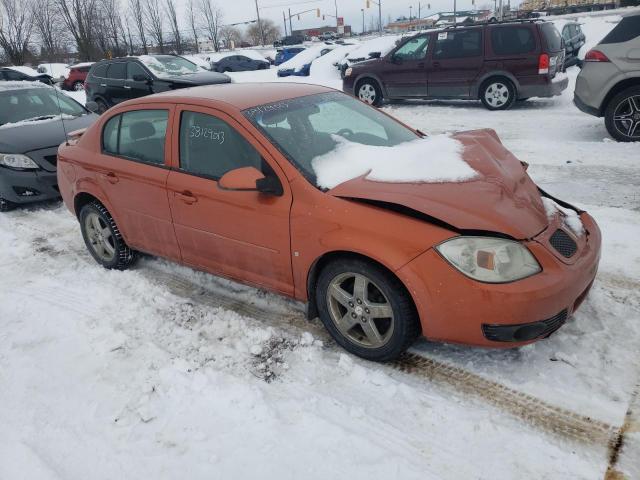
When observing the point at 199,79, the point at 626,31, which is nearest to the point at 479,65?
the point at 626,31

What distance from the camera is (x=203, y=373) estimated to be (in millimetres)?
2994

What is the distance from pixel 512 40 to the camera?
9.77m

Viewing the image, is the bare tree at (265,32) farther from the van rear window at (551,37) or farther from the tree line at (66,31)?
the van rear window at (551,37)

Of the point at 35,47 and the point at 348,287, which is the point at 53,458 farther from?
the point at 35,47

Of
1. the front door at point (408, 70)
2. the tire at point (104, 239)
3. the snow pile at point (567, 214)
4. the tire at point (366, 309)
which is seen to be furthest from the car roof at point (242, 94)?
the front door at point (408, 70)

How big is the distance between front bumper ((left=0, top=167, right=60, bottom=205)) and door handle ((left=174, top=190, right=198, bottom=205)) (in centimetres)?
347

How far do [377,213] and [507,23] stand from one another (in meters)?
8.93

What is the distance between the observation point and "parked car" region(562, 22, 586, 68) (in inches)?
594

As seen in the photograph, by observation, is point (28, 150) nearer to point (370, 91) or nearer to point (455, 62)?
point (370, 91)

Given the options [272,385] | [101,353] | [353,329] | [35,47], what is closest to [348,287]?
[353,329]

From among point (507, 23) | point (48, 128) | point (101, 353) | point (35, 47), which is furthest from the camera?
point (35, 47)

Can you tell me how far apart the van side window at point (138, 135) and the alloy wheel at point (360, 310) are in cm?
174

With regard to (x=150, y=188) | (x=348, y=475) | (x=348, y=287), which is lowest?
(x=348, y=475)

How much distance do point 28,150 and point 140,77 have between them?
5738 mm
